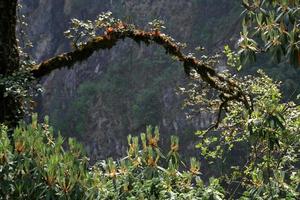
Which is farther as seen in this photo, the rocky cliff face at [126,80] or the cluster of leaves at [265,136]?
the rocky cliff face at [126,80]

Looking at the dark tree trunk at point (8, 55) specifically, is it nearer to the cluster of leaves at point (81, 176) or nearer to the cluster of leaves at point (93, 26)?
the cluster of leaves at point (93, 26)

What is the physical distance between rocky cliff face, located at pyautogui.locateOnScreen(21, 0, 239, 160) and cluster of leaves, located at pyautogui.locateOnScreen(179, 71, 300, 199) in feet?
41.3

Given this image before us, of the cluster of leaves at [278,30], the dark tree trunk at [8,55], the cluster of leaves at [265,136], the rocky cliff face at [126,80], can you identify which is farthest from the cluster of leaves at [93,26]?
the rocky cliff face at [126,80]

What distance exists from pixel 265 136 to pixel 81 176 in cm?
163

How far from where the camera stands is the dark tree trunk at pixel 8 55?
19.1 feet

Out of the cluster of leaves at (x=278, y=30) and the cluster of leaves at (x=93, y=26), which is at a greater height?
the cluster of leaves at (x=93, y=26)

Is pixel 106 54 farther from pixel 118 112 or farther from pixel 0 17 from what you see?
pixel 0 17

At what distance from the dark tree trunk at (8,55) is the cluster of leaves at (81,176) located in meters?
2.30

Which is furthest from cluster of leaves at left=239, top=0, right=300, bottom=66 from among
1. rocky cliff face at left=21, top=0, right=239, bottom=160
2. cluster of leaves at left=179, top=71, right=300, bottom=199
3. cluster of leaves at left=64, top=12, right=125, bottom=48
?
rocky cliff face at left=21, top=0, right=239, bottom=160

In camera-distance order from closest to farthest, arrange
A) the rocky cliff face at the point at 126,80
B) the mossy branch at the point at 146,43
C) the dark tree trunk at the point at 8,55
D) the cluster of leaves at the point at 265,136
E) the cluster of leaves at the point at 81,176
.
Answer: the cluster of leaves at the point at 81,176 → the cluster of leaves at the point at 265,136 → the dark tree trunk at the point at 8,55 → the mossy branch at the point at 146,43 → the rocky cliff face at the point at 126,80

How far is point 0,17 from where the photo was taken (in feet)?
19.4

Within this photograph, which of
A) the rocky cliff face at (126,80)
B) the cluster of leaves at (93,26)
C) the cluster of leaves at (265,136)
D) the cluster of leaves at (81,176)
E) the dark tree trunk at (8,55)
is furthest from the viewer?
the rocky cliff face at (126,80)

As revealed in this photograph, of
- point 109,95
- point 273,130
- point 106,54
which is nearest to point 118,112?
point 109,95

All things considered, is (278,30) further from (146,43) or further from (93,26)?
(93,26)
